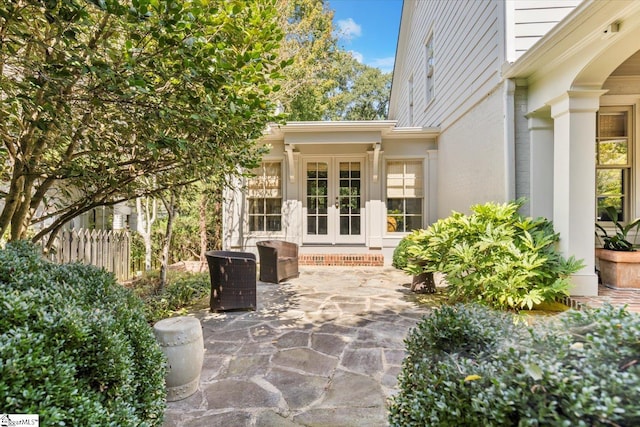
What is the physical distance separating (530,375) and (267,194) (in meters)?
6.80

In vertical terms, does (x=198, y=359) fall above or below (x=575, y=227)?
below

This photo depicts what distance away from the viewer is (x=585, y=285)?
3.35 metres

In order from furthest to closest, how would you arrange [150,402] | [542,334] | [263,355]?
[263,355] → [150,402] → [542,334]

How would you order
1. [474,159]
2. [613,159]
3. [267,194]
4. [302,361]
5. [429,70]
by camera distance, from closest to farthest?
[302,361], [613,159], [474,159], [267,194], [429,70]

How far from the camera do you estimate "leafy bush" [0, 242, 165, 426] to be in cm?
97

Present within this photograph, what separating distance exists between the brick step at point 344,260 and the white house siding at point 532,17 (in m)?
4.32

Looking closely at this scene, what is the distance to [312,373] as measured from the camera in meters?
2.36

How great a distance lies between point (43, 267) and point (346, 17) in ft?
53.8

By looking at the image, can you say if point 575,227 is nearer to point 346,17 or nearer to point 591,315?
point 591,315

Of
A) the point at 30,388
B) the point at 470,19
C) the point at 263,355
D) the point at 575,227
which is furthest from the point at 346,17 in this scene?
the point at 30,388

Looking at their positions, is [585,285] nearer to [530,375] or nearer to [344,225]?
[530,375]

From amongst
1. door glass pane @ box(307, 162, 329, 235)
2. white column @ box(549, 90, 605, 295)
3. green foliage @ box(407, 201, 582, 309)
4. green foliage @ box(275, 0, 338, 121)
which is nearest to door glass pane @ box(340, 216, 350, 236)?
door glass pane @ box(307, 162, 329, 235)

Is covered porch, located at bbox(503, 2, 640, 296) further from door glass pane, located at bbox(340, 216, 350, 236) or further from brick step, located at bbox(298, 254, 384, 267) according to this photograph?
door glass pane, located at bbox(340, 216, 350, 236)

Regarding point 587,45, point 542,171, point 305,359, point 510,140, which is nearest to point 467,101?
point 510,140
